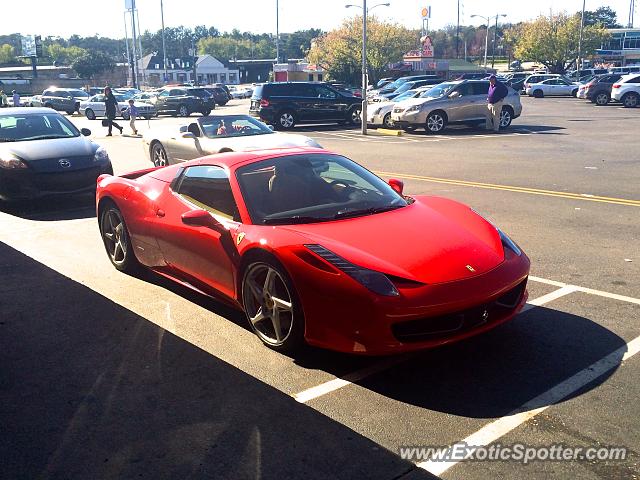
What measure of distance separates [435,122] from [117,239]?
17.6 m

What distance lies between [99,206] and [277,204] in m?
2.68

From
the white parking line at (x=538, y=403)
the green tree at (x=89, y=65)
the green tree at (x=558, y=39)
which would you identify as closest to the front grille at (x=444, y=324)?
the white parking line at (x=538, y=403)

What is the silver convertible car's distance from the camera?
1163cm

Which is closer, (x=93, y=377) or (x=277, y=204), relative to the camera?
(x=93, y=377)

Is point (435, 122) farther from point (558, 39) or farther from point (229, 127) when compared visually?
point (558, 39)

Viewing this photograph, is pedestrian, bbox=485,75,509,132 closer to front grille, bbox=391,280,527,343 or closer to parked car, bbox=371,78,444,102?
parked car, bbox=371,78,444,102

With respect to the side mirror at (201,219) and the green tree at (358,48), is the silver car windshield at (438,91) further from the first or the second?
the green tree at (358,48)

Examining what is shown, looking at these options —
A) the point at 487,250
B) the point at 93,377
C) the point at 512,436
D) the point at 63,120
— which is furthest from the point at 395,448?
the point at 63,120

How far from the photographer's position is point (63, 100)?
42.7 m

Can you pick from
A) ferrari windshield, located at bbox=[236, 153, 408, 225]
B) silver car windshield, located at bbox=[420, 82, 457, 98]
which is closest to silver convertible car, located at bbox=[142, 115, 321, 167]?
ferrari windshield, located at bbox=[236, 153, 408, 225]

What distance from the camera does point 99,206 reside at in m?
6.62

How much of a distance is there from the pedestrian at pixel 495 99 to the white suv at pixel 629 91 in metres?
14.5

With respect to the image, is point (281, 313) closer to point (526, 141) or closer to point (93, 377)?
point (93, 377)

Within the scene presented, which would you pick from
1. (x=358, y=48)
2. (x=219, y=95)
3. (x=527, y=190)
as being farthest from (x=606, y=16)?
(x=527, y=190)
